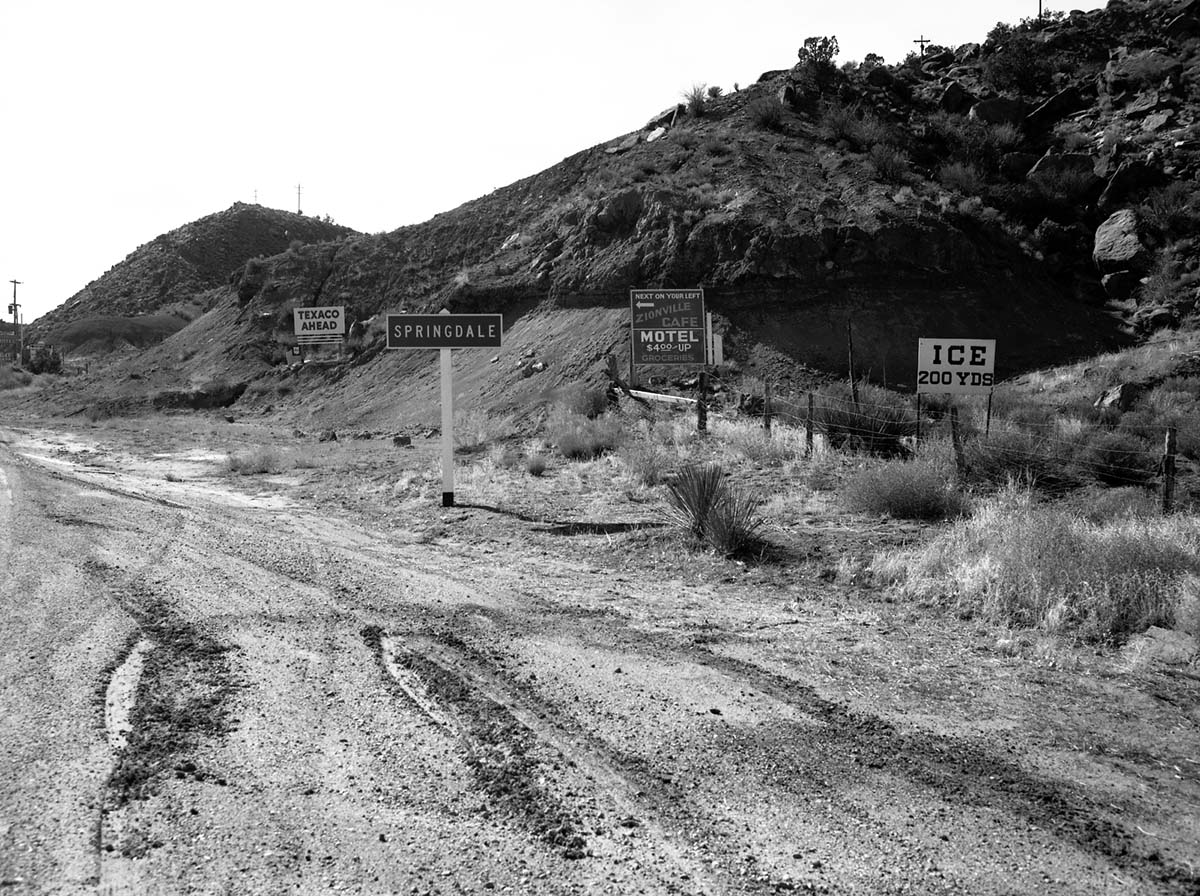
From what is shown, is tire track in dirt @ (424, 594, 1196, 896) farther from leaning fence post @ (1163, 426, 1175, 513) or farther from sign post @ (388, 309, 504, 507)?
sign post @ (388, 309, 504, 507)

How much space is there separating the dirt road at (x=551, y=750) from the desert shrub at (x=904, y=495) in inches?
161

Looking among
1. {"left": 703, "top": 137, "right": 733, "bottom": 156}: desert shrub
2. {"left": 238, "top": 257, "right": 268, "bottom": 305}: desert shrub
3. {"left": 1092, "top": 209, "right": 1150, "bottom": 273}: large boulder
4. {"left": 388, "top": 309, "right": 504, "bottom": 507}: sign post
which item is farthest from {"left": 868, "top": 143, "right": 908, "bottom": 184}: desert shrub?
{"left": 238, "top": 257, "right": 268, "bottom": 305}: desert shrub

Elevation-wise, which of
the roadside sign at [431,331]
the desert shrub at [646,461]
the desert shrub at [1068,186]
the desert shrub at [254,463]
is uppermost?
the desert shrub at [1068,186]

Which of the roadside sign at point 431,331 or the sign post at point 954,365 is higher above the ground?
the roadside sign at point 431,331

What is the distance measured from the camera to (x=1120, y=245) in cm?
3556

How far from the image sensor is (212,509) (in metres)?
15.5

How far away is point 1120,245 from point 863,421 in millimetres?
21142

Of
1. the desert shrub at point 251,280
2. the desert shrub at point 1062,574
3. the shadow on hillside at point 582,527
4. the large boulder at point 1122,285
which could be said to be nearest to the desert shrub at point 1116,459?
the desert shrub at point 1062,574

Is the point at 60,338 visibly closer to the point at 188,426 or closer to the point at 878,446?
the point at 188,426

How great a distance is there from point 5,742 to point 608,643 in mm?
4221

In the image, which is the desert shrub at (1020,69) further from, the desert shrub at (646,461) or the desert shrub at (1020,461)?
the desert shrub at (646,461)

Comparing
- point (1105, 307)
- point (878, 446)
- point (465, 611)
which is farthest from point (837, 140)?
point (465, 611)

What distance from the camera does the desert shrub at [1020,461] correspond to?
15.8 metres

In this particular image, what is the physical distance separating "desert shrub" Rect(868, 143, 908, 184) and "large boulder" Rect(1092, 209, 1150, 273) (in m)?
7.76
